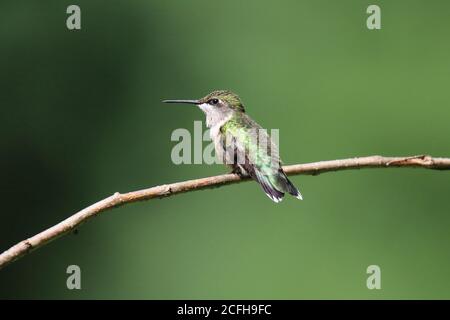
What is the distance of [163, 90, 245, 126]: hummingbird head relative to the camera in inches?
221

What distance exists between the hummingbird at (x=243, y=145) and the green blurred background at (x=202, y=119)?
3.40 meters

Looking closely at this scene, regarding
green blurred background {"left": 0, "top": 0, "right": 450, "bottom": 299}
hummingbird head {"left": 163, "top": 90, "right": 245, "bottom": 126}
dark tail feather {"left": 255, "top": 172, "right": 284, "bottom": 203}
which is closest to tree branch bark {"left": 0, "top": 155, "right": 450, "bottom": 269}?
dark tail feather {"left": 255, "top": 172, "right": 284, "bottom": 203}

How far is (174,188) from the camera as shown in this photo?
383 cm

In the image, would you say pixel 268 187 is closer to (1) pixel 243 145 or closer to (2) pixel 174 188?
(1) pixel 243 145

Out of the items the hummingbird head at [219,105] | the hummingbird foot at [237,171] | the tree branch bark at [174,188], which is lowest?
the tree branch bark at [174,188]

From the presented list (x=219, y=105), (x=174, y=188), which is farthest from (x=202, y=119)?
(x=174, y=188)

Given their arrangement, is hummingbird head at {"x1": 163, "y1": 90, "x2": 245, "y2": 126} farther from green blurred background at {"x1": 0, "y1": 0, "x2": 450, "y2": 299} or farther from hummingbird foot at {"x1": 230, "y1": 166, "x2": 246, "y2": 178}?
green blurred background at {"x1": 0, "y1": 0, "x2": 450, "y2": 299}

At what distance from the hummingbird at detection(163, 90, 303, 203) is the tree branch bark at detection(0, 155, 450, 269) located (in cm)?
66

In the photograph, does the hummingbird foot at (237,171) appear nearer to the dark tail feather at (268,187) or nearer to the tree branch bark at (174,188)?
the dark tail feather at (268,187)

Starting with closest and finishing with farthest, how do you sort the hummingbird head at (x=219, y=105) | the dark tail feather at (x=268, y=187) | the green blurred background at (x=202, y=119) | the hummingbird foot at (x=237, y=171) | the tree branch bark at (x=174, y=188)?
the tree branch bark at (x=174, y=188) < the dark tail feather at (x=268, y=187) < the hummingbird foot at (x=237, y=171) < the hummingbird head at (x=219, y=105) < the green blurred background at (x=202, y=119)

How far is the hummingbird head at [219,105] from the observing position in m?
5.62

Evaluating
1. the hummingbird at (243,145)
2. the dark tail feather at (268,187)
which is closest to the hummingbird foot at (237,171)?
the hummingbird at (243,145)

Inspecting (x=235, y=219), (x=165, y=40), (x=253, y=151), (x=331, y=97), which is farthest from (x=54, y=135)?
(x=253, y=151)

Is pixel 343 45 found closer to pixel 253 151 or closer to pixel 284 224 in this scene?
pixel 284 224
